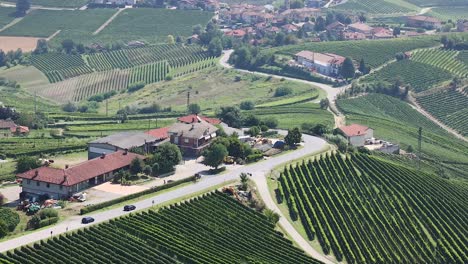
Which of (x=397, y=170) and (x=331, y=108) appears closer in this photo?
(x=397, y=170)

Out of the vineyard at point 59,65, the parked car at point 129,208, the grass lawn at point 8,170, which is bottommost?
the vineyard at point 59,65

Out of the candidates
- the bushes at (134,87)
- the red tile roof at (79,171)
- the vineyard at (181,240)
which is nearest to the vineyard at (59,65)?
the bushes at (134,87)

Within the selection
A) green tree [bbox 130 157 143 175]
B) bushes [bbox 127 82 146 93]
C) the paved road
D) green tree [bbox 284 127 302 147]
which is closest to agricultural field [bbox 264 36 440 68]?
bushes [bbox 127 82 146 93]

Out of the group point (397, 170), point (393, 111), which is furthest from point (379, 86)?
point (397, 170)

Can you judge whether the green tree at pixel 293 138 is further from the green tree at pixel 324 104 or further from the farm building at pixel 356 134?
the green tree at pixel 324 104

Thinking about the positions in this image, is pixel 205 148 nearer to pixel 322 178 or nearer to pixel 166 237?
pixel 322 178

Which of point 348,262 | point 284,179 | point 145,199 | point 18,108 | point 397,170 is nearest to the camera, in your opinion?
point 348,262

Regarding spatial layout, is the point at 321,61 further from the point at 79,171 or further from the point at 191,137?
the point at 79,171
